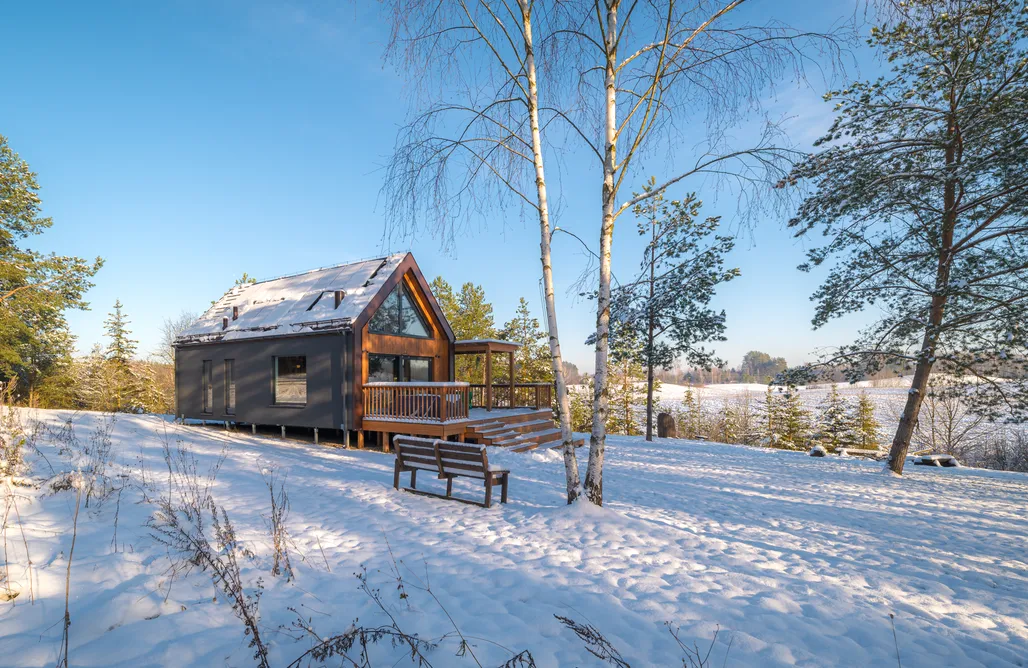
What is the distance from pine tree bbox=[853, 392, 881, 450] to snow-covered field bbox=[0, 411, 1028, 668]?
63.9 feet

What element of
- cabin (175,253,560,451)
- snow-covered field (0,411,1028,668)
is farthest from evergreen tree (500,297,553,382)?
snow-covered field (0,411,1028,668)

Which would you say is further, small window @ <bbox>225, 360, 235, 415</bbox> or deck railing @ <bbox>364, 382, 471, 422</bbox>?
small window @ <bbox>225, 360, 235, 415</bbox>

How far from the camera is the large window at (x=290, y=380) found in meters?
13.5

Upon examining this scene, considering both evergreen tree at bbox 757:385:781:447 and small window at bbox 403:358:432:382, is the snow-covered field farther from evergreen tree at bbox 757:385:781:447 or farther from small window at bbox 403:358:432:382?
evergreen tree at bbox 757:385:781:447

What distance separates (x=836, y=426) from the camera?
24.2 metres

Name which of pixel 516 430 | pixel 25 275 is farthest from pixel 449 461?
pixel 25 275

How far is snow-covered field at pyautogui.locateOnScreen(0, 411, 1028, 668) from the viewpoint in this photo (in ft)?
9.32

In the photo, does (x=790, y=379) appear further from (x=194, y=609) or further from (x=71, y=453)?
(x=71, y=453)

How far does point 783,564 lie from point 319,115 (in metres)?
11.1

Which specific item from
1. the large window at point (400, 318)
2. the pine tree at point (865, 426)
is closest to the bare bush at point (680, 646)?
the large window at point (400, 318)

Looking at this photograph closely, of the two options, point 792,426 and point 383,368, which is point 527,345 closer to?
point 383,368

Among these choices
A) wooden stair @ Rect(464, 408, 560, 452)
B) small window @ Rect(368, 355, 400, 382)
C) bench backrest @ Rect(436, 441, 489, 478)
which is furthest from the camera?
small window @ Rect(368, 355, 400, 382)

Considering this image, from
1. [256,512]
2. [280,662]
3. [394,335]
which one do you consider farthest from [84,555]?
[394,335]

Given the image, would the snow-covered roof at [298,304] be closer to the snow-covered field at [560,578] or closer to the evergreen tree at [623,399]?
the snow-covered field at [560,578]
